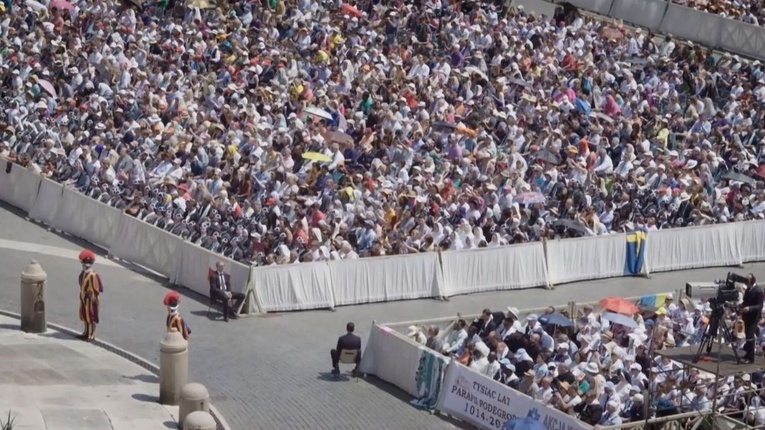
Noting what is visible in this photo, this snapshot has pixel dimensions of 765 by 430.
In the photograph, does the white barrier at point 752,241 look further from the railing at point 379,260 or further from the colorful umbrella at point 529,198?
the colorful umbrella at point 529,198

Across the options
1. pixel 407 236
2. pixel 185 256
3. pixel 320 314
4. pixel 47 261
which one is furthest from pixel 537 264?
pixel 47 261

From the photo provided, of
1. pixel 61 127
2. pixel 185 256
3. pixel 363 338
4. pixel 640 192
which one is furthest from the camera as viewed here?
pixel 61 127

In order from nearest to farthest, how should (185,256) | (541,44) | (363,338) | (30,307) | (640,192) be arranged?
(30,307)
(363,338)
(185,256)
(640,192)
(541,44)

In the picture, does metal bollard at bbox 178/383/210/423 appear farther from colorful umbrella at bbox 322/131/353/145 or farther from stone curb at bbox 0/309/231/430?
colorful umbrella at bbox 322/131/353/145

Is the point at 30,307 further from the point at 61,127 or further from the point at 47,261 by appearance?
the point at 61,127

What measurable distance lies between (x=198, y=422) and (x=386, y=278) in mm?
10525

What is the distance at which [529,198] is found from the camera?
35719 millimetres

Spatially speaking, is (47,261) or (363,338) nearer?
(363,338)

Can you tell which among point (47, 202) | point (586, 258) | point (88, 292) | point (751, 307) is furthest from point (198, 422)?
point (47, 202)

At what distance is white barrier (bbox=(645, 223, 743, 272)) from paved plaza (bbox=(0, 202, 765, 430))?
261mm

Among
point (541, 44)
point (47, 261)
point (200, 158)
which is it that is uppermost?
point (541, 44)

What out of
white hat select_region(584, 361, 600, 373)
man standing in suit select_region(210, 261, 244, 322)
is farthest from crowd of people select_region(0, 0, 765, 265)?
white hat select_region(584, 361, 600, 373)

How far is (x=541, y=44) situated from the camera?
44.1 m

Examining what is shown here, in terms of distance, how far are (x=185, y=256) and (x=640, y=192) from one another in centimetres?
1012
